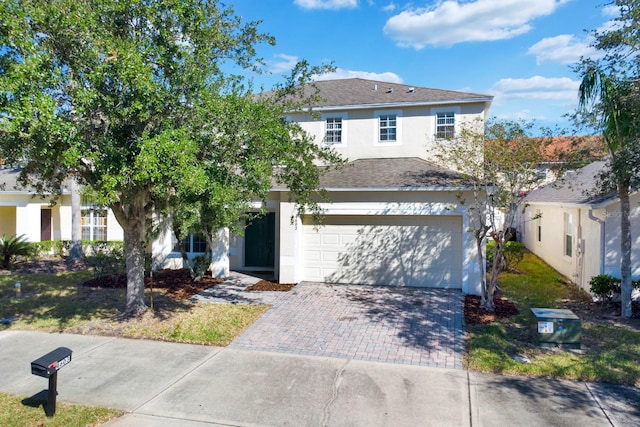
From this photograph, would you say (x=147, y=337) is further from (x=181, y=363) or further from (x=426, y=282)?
(x=426, y=282)

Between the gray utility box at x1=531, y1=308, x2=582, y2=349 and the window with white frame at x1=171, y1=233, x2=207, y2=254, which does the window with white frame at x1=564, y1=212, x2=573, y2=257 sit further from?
the window with white frame at x1=171, y1=233, x2=207, y2=254

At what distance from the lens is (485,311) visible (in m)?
10.6

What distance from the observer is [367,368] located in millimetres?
7277

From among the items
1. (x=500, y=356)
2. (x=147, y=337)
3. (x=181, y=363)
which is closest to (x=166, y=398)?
(x=181, y=363)

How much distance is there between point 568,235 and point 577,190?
1.73 metres

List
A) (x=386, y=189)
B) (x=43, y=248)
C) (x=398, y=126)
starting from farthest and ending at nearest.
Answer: (x=43, y=248) < (x=398, y=126) < (x=386, y=189)

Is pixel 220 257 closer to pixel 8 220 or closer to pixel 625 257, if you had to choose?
pixel 625 257

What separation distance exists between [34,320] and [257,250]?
7.65m

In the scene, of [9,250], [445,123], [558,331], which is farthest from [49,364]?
[9,250]

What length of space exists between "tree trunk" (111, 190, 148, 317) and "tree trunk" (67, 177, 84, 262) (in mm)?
10346

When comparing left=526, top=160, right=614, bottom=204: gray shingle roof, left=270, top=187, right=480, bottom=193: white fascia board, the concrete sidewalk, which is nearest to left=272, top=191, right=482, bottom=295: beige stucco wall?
left=270, top=187, right=480, bottom=193: white fascia board

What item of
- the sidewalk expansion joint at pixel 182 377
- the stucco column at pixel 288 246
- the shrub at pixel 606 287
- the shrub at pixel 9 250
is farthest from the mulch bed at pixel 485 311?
the shrub at pixel 9 250

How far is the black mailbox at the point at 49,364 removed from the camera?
219 inches

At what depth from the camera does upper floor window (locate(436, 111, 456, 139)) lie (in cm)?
1523
